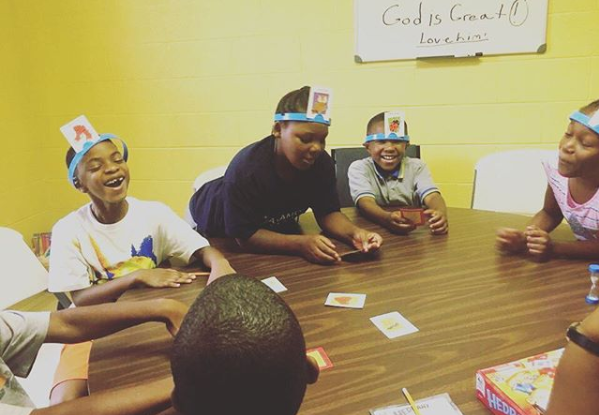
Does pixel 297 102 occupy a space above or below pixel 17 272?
above

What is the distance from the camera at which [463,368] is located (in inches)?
39.9

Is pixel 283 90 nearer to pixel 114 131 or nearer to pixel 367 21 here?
pixel 367 21

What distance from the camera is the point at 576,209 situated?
1771 millimetres

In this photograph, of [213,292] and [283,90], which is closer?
[213,292]

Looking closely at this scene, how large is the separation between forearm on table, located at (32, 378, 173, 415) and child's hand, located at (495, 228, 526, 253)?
4.01 feet

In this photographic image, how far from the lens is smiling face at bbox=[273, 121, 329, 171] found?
1.82 m

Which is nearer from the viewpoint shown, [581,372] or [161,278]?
[581,372]

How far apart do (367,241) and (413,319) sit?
496 mm

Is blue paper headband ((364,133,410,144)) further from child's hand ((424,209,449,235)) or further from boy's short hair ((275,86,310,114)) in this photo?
boy's short hair ((275,86,310,114))

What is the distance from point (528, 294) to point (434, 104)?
188cm

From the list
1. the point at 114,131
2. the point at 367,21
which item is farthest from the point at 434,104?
the point at 114,131

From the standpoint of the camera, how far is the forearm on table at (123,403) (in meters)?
0.91

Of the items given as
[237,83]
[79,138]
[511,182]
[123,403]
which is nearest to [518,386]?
[123,403]

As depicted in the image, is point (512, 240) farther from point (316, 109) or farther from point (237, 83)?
point (237, 83)
